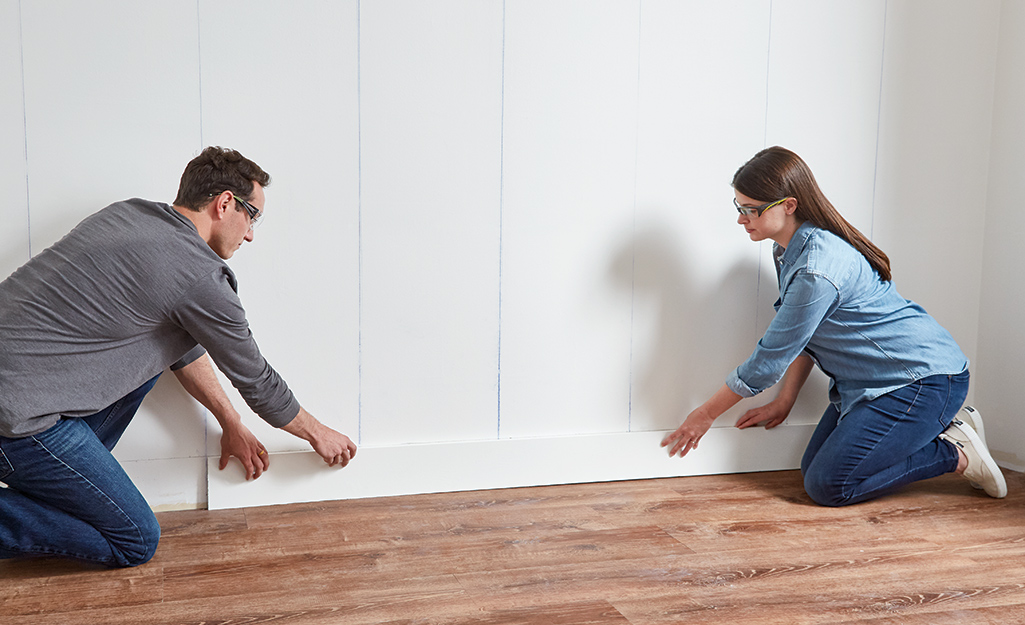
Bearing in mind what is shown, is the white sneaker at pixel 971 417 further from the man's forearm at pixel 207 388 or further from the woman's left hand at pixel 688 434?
the man's forearm at pixel 207 388

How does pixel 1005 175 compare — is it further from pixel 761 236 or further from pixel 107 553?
pixel 107 553

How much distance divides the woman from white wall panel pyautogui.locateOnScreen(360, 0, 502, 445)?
2.31ft

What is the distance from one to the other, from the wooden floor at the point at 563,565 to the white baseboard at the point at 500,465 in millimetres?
48

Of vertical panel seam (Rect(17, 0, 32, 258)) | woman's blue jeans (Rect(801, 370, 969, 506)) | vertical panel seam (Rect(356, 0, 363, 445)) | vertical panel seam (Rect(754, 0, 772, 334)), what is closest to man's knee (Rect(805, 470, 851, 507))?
woman's blue jeans (Rect(801, 370, 969, 506))

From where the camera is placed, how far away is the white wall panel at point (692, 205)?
2348 millimetres

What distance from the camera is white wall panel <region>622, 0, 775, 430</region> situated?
2348 mm

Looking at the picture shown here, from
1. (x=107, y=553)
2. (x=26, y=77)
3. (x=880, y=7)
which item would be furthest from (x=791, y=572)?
(x=26, y=77)

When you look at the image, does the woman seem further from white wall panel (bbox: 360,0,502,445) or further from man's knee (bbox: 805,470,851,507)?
white wall panel (bbox: 360,0,502,445)

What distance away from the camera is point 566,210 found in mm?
2293

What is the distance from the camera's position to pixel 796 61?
2449 millimetres

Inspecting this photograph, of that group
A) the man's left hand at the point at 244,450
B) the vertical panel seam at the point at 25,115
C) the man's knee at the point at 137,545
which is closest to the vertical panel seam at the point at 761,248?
the man's left hand at the point at 244,450

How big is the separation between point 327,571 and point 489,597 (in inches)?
13.9

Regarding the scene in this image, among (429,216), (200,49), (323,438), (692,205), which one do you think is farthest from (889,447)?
(200,49)

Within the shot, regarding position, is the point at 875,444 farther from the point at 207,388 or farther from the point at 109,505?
the point at 109,505
